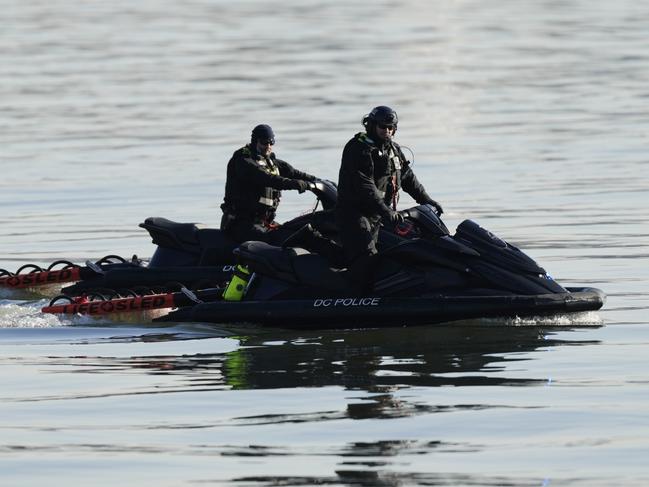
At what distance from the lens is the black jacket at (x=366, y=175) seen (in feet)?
53.6


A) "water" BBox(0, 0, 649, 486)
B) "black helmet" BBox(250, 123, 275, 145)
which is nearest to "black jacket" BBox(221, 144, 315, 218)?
"black helmet" BBox(250, 123, 275, 145)

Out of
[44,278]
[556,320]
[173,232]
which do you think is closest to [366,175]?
[556,320]

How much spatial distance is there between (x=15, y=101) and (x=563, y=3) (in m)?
41.9

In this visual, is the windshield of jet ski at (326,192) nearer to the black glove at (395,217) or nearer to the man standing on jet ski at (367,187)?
the man standing on jet ski at (367,187)

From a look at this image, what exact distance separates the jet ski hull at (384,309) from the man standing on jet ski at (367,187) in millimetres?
412

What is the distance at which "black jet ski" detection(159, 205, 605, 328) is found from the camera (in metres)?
16.2

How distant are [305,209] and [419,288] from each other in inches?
456

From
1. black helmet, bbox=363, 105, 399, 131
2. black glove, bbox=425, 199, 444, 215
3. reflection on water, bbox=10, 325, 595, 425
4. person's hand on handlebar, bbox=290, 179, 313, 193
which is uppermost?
black helmet, bbox=363, 105, 399, 131

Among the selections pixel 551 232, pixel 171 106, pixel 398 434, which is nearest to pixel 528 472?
pixel 398 434

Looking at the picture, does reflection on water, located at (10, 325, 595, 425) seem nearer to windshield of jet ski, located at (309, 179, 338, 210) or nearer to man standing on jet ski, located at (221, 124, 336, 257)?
man standing on jet ski, located at (221, 124, 336, 257)

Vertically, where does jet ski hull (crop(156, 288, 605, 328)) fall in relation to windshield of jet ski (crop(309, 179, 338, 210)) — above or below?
below

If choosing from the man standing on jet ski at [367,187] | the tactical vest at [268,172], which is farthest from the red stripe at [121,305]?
the tactical vest at [268,172]

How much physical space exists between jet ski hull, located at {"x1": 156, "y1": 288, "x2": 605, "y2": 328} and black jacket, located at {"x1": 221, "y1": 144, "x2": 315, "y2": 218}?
2.30m

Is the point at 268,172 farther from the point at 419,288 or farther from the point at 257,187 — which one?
the point at 419,288
